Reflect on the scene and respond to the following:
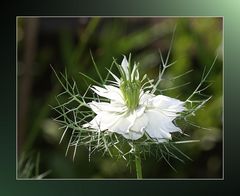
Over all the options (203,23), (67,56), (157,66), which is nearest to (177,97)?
(157,66)

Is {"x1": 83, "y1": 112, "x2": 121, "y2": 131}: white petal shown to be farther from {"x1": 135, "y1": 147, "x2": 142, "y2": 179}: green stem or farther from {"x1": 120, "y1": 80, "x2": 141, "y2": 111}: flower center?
{"x1": 135, "y1": 147, "x2": 142, "y2": 179}: green stem

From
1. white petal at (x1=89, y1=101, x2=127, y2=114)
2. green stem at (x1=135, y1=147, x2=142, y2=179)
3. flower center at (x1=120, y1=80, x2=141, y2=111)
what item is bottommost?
green stem at (x1=135, y1=147, x2=142, y2=179)

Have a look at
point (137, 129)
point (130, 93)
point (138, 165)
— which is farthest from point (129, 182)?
point (130, 93)

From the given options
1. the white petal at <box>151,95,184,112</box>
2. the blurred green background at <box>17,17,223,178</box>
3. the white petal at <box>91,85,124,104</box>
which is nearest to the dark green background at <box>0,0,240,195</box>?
the blurred green background at <box>17,17,223,178</box>

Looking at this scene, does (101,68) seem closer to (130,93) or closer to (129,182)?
(130,93)

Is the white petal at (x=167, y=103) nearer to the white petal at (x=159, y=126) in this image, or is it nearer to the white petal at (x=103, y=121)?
the white petal at (x=159, y=126)

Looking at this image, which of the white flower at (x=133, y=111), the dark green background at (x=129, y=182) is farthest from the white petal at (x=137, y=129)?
the dark green background at (x=129, y=182)

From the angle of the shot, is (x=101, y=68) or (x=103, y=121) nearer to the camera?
(x=103, y=121)
